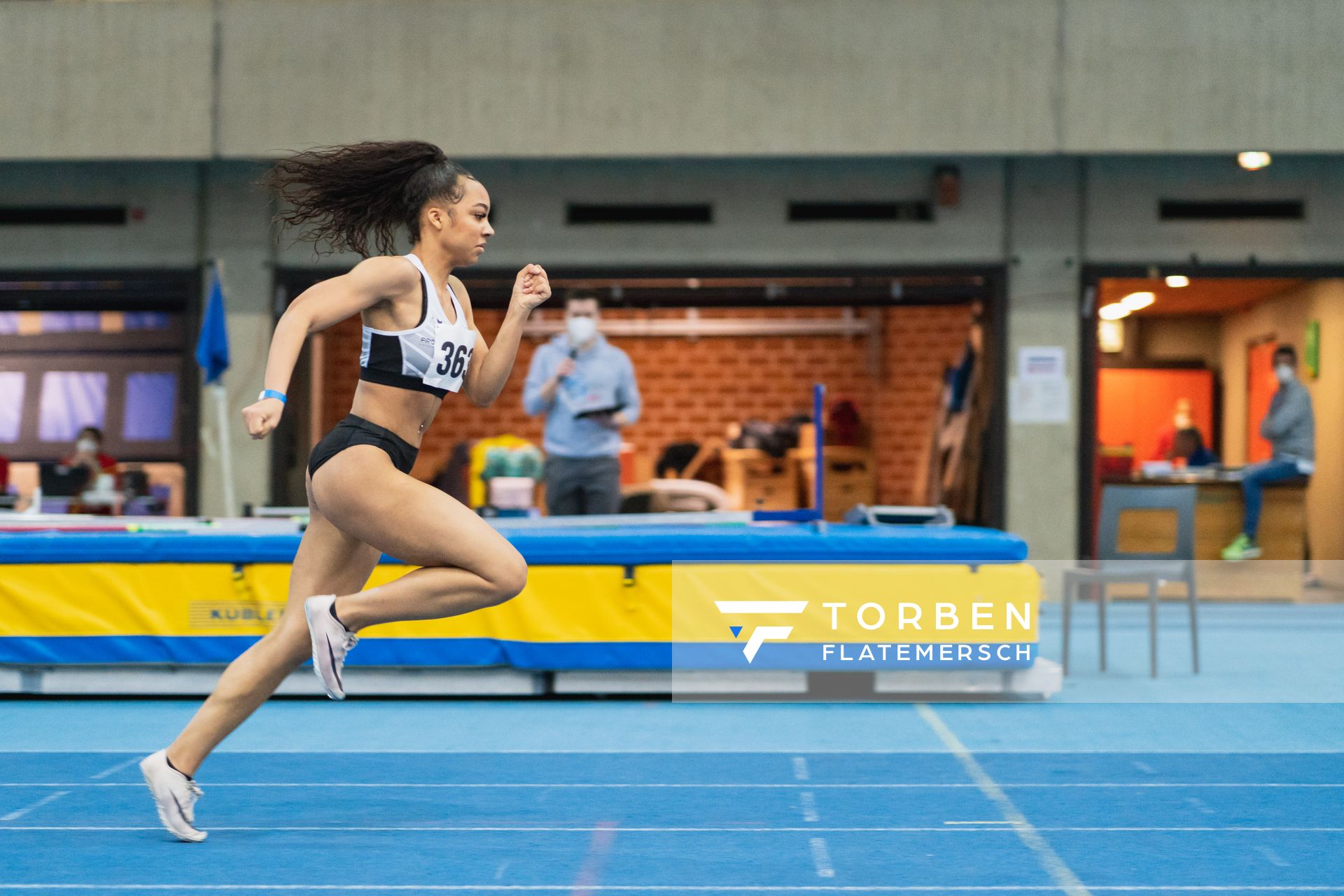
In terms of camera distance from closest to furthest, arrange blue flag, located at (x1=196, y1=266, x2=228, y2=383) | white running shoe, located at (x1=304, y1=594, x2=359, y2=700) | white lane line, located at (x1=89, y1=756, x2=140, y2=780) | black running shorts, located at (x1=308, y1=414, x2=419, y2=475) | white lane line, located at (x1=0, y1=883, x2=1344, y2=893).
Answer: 1. white lane line, located at (x1=0, y1=883, x2=1344, y2=893)
2. white running shoe, located at (x1=304, y1=594, x2=359, y2=700)
3. black running shorts, located at (x1=308, y1=414, x2=419, y2=475)
4. white lane line, located at (x1=89, y1=756, x2=140, y2=780)
5. blue flag, located at (x1=196, y1=266, x2=228, y2=383)

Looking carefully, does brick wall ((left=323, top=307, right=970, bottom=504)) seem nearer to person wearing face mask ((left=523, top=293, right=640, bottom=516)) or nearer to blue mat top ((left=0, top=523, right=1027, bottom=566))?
person wearing face mask ((left=523, top=293, right=640, bottom=516))

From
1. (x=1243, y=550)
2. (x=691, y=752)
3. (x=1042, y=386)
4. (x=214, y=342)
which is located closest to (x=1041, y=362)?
(x=1042, y=386)

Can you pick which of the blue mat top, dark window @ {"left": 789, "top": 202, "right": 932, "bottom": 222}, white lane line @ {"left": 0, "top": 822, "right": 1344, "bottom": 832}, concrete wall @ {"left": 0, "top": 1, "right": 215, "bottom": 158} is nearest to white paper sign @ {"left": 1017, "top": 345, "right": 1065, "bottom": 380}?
dark window @ {"left": 789, "top": 202, "right": 932, "bottom": 222}

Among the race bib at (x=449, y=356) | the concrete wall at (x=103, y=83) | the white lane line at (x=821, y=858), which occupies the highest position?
the concrete wall at (x=103, y=83)

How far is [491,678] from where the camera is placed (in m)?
5.96

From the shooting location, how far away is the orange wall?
16.6 metres

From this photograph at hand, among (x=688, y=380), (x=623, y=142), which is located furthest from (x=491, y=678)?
(x=688, y=380)

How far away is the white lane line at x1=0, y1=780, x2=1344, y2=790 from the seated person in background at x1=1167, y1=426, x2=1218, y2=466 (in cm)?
852

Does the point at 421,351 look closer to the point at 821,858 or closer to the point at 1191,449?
the point at 821,858

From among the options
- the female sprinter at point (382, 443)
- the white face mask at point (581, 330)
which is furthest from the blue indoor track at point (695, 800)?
the white face mask at point (581, 330)

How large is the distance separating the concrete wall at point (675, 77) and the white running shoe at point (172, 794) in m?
6.64

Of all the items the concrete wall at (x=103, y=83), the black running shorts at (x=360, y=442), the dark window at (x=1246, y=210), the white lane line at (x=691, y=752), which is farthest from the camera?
the dark window at (x=1246, y=210)

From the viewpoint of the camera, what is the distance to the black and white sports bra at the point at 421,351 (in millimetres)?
3436

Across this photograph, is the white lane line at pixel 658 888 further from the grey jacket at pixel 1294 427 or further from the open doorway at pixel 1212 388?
the grey jacket at pixel 1294 427
